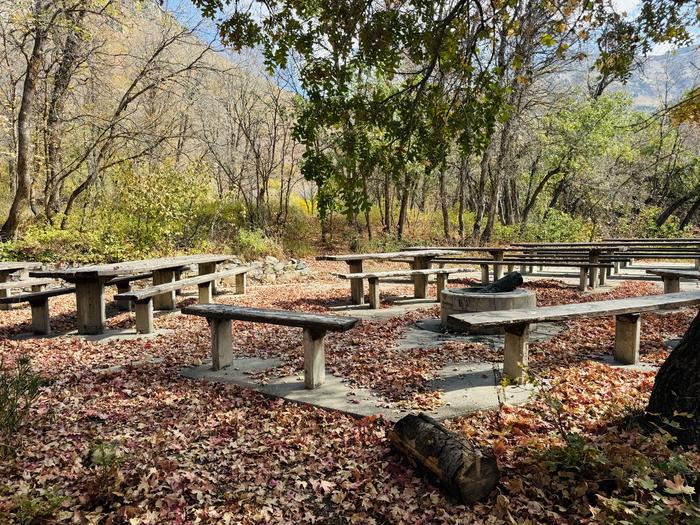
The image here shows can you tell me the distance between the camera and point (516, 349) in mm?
4258

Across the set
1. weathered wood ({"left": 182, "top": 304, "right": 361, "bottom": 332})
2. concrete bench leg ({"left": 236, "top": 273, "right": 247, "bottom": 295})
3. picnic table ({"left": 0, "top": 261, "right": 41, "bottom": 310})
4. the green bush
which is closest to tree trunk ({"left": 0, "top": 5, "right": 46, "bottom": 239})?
picnic table ({"left": 0, "top": 261, "right": 41, "bottom": 310})

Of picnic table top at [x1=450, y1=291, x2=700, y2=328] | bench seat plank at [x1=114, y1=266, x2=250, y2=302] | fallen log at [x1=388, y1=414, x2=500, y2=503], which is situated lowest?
fallen log at [x1=388, y1=414, x2=500, y2=503]

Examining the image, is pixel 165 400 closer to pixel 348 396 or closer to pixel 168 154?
pixel 348 396

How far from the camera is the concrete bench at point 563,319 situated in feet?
13.3

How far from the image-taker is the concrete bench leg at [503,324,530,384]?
423 cm

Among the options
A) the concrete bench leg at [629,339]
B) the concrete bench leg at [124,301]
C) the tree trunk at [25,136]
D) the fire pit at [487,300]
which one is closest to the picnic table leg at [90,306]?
the concrete bench leg at [124,301]

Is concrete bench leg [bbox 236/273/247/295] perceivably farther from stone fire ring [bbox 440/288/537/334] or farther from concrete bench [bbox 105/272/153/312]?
stone fire ring [bbox 440/288/537/334]

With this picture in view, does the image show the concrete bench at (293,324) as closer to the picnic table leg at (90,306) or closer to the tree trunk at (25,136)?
the picnic table leg at (90,306)

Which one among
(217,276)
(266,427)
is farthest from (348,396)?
(217,276)

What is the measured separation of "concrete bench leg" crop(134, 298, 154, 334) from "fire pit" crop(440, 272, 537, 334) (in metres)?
4.10

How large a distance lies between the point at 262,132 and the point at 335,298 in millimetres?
11064

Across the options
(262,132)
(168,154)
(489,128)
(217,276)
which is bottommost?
(217,276)

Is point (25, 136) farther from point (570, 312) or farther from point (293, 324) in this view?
point (570, 312)

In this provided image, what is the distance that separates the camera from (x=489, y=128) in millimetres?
3334
